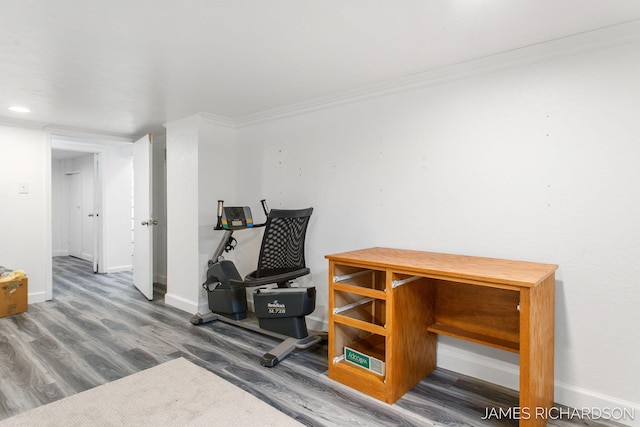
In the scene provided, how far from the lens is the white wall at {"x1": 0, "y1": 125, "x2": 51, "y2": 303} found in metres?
3.91

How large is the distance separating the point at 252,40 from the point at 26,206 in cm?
375

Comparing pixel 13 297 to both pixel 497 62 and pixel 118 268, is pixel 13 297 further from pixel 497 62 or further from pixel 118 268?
pixel 497 62

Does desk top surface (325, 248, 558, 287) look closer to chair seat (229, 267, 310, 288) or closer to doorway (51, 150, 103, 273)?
chair seat (229, 267, 310, 288)

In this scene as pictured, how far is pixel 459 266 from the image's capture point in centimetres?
193

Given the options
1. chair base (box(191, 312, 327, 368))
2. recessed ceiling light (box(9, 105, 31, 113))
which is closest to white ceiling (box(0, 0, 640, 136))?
recessed ceiling light (box(9, 105, 31, 113))

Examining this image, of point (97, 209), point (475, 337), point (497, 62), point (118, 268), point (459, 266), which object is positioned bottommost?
point (118, 268)

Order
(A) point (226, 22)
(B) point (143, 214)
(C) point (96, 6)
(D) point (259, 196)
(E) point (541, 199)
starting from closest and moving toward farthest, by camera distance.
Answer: (C) point (96, 6), (A) point (226, 22), (E) point (541, 199), (D) point (259, 196), (B) point (143, 214)

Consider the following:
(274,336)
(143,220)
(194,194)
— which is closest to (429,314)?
(274,336)

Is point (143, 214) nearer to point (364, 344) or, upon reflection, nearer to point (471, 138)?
point (364, 344)

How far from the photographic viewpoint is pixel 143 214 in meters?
4.30

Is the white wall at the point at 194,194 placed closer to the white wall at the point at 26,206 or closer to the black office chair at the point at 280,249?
the black office chair at the point at 280,249

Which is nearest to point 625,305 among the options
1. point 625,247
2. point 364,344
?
point 625,247

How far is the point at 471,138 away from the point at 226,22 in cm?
166

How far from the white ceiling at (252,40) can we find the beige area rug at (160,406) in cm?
205
